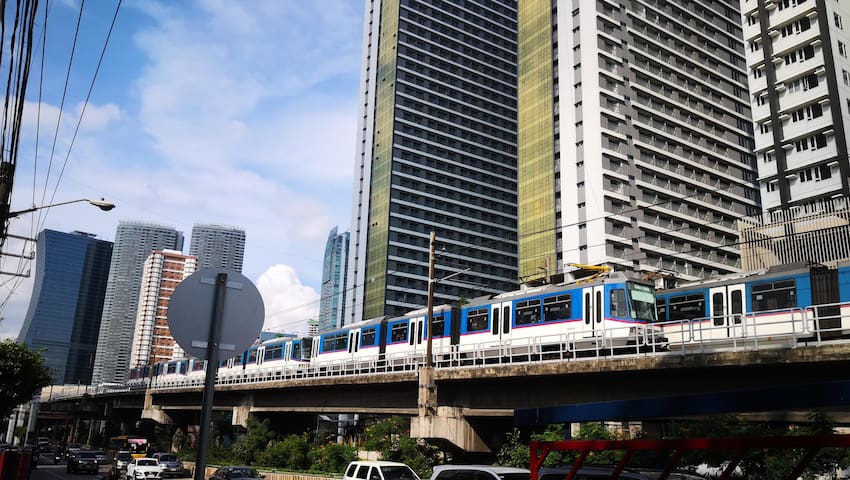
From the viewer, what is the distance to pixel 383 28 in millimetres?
123188

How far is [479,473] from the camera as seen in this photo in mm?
14477

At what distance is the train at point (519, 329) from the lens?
27.6 meters

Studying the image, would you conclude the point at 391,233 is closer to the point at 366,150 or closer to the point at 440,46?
the point at 366,150

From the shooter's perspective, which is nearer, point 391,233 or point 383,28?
point 391,233

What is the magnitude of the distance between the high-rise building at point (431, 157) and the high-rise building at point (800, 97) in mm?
54948

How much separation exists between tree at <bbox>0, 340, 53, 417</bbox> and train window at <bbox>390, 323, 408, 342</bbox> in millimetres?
22129

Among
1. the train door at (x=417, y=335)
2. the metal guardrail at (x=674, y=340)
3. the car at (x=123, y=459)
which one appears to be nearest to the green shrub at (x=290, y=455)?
the metal guardrail at (x=674, y=340)

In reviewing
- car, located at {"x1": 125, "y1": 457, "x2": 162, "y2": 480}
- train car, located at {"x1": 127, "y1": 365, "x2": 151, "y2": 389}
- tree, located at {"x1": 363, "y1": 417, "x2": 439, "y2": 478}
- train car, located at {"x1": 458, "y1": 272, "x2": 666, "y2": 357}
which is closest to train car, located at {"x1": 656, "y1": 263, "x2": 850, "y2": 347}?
train car, located at {"x1": 458, "y1": 272, "x2": 666, "y2": 357}

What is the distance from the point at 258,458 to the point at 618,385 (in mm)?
25589

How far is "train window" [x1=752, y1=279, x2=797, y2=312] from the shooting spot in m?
25.8

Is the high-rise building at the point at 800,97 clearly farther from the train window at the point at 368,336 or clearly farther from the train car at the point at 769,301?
the train window at the point at 368,336

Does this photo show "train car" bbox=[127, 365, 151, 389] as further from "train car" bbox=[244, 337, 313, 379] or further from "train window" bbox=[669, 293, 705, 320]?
"train window" bbox=[669, 293, 705, 320]

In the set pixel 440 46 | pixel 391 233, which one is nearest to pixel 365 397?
pixel 391 233

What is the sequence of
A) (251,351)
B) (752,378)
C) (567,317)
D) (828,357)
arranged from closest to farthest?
→ 1. (828,357)
2. (752,378)
3. (567,317)
4. (251,351)
